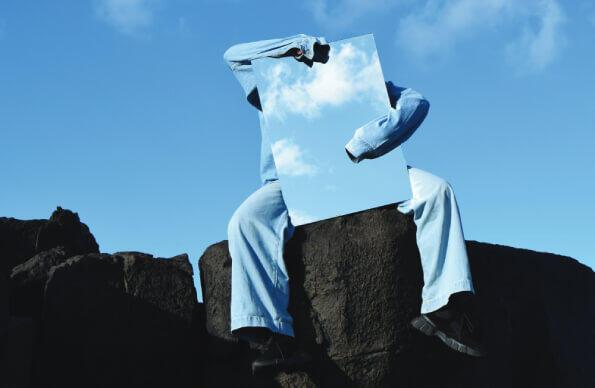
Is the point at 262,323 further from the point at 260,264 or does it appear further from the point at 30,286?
the point at 30,286

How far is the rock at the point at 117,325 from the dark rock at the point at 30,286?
242 mm

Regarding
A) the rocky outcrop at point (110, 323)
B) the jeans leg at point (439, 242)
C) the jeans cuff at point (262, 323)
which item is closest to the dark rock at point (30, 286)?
the rocky outcrop at point (110, 323)

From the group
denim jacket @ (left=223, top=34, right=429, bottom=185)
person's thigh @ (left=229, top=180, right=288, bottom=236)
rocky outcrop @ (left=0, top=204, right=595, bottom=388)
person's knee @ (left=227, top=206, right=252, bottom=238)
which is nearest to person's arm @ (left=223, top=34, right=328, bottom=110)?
denim jacket @ (left=223, top=34, right=429, bottom=185)

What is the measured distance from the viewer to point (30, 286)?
3807 millimetres

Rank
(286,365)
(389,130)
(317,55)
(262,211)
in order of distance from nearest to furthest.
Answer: (286,365) → (262,211) → (389,130) → (317,55)

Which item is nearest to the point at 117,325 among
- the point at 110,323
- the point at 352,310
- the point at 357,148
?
the point at 110,323

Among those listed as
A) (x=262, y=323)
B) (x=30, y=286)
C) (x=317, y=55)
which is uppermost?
(x=317, y=55)

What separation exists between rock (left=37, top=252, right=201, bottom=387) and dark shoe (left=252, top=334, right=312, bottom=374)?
0.48 metres

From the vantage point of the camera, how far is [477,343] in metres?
3.33

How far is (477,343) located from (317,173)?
38.3 inches

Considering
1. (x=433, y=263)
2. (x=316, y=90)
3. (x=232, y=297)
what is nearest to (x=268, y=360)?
(x=232, y=297)

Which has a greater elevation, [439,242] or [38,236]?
[38,236]

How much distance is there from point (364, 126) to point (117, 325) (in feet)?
4.45

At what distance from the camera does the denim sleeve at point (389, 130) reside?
3623 mm
